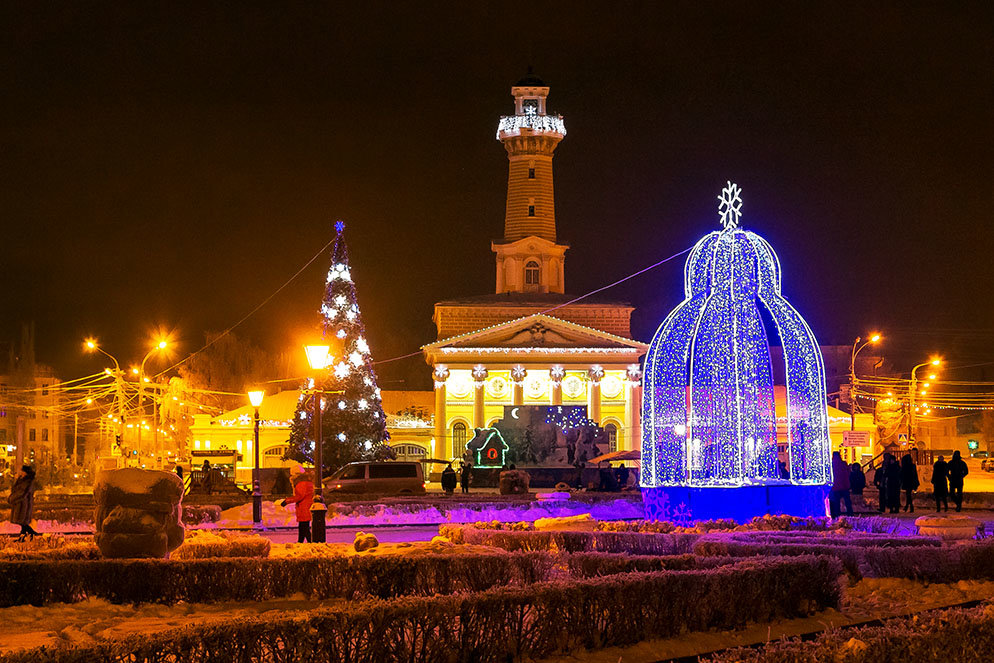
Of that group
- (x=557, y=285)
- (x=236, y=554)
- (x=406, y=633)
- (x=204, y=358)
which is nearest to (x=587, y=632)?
(x=406, y=633)

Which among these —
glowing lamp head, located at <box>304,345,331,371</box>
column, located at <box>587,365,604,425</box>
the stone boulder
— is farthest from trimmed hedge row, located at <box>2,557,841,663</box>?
column, located at <box>587,365,604,425</box>

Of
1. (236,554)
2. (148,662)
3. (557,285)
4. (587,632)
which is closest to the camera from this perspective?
(148,662)

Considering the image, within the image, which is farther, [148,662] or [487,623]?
[487,623]

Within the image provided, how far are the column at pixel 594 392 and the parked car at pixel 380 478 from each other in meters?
32.5

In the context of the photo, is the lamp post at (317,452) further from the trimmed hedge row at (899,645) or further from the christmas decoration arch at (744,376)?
the trimmed hedge row at (899,645)

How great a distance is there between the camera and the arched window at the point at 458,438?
237ft

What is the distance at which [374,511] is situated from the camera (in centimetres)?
3078

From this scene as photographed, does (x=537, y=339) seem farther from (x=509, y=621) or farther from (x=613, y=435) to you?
(x=509, y=621)

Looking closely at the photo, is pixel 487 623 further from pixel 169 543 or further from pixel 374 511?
pixel 374 511

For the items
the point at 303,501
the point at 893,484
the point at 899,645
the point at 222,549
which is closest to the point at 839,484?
the point at 893,484

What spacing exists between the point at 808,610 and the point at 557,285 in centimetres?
6893

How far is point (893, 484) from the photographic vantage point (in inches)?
1120

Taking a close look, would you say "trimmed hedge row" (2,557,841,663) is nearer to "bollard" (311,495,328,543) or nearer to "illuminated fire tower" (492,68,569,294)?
"bollard" (311,495,328,543)

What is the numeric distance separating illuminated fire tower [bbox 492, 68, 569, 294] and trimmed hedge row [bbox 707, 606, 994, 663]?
7127cm
